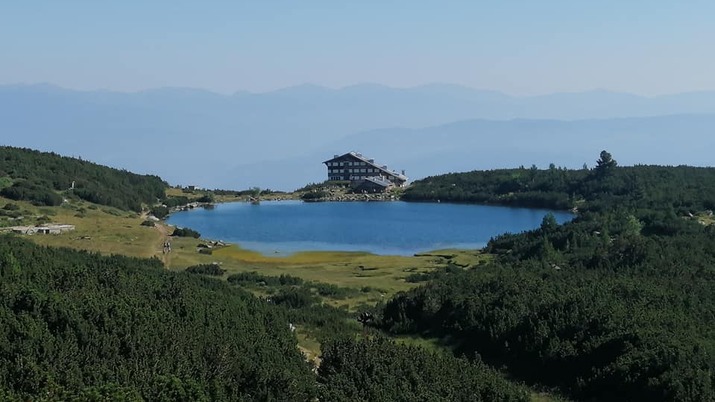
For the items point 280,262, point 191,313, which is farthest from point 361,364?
point 280,262

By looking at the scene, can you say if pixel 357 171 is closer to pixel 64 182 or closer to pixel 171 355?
pixel 64 182

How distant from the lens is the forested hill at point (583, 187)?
59.2 meters

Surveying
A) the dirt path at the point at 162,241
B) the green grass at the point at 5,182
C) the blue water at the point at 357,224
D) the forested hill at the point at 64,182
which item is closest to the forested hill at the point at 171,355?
the dirt path at the point at 162,241

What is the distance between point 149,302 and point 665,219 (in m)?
33.5

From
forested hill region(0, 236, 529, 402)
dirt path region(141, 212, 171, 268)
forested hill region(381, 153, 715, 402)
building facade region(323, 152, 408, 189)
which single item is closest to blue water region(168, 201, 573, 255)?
dirt path region(141, 212, 171, 268)

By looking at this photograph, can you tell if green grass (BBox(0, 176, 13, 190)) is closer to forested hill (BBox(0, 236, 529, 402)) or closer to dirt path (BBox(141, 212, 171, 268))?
dirt path (BBox(141, 212, 171, 268))

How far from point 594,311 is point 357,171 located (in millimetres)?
70860

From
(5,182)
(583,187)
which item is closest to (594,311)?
(5,182)

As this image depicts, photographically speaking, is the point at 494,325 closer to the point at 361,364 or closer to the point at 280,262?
the point at 361,364

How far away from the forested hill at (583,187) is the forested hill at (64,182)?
90.6ft

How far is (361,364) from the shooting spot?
1998 centimetres

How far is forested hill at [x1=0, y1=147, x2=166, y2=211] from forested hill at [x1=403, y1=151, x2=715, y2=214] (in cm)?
2760

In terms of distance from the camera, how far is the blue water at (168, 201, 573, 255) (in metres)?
53.7

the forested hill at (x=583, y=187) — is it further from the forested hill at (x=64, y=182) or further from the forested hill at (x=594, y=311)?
the forested hill at (x=64, y=182)
